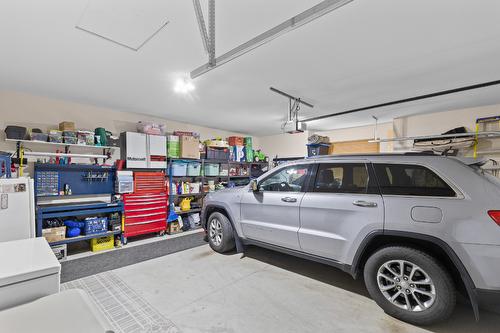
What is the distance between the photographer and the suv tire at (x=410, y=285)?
5.90 ft

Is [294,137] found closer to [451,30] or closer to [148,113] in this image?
[148,113]

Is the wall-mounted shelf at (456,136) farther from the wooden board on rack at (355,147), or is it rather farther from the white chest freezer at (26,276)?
the white chest freezer at (26,276)

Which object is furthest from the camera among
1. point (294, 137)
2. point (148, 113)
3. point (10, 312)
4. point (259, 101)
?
point (294, 137)

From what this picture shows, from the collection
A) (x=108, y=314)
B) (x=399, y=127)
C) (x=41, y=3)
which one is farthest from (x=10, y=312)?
(x=399, y=127)

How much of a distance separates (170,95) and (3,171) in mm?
2296

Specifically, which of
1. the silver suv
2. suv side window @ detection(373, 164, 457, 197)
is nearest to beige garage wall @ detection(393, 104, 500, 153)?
the silver suv

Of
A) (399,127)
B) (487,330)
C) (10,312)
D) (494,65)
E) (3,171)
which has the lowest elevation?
(487,330)

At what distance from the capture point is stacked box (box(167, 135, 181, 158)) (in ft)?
15.8

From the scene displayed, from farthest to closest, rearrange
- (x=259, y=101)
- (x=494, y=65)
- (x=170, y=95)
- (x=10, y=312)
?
(x=259, y=101), (x=170, y=95), (x=494, y=65), (x=10, y=312)

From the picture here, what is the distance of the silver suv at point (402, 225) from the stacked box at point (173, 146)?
292cm

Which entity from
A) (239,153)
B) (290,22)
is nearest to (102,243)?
(239,153)

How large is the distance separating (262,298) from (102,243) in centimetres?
311

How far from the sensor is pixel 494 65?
2.61 metres

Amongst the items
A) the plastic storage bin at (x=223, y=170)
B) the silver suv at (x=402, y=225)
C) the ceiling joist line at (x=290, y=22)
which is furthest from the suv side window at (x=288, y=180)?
the plastic storage bin at (x=223, y=170)
